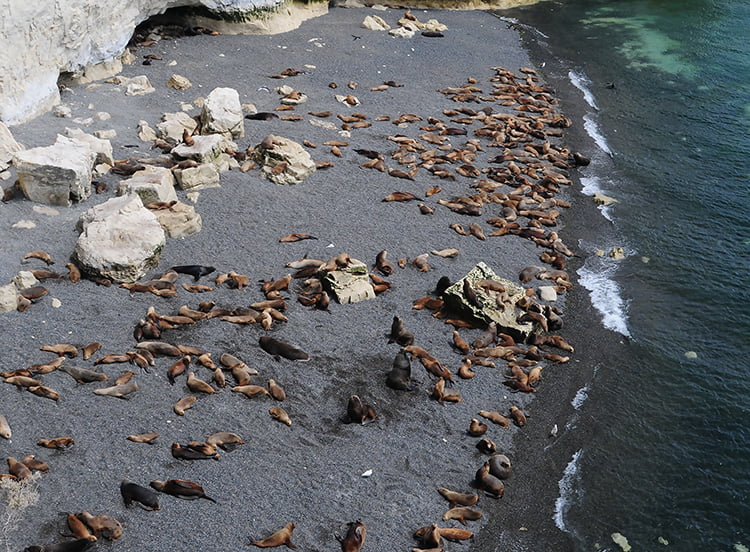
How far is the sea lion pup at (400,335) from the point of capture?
32.8ft

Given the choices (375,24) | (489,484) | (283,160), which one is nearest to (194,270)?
(283,160)

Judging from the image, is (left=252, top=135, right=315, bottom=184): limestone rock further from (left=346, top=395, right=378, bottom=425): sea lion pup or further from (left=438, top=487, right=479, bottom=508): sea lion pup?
(left=438, top=487, right=479, bottom=508): sea lion pup

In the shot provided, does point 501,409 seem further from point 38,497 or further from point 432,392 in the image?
point 38,497

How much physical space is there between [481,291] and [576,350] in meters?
1.58

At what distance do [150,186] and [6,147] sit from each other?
2417mm

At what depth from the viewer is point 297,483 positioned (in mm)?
7750

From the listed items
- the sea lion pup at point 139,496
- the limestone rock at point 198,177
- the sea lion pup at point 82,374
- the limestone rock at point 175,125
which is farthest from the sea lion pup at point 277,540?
the limestone rock at point 175,125

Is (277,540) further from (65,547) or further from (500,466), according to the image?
(500,466)

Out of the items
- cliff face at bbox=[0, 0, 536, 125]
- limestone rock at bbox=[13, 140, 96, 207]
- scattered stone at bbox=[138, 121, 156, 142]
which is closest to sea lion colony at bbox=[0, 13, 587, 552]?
scattered stone at bbox=[138, 121, 156, 142]

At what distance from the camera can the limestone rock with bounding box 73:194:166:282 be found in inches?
397

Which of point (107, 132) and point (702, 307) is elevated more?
point (107, 132)

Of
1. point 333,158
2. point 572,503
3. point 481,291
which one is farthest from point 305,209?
point 572,503

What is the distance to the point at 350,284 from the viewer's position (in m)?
10.7

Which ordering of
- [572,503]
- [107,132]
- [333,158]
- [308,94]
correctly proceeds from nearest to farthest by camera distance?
[572,503], [107,132], [333,158], [308,94]
